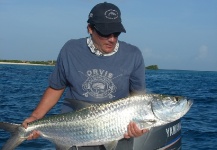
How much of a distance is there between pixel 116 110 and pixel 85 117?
37 centimetres

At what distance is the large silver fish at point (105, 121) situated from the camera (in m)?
4.53

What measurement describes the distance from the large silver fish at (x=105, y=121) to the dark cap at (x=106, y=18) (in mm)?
811

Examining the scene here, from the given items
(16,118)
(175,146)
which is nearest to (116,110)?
(175,146)

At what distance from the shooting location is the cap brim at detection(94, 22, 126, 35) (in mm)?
4543

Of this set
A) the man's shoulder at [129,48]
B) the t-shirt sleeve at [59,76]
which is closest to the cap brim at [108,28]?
the man's shoulder at [129,48]

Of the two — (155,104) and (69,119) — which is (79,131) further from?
(155,104)

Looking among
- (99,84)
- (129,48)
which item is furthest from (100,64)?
(129,48)

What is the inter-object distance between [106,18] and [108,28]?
0.12 m

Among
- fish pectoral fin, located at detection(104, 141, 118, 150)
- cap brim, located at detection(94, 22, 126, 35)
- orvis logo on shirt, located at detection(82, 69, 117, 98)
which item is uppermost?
cap brim, located at detection(94, 22, 126, 35)

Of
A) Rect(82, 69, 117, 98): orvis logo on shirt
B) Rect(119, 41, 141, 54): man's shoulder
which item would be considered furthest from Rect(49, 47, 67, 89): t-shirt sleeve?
Rect(119, 41, 141, 54): man's shoulder

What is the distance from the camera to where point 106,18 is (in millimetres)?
4590

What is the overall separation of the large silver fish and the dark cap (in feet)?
2.66

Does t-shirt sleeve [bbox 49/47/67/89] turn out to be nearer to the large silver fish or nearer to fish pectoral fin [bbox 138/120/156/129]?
the large silver fish

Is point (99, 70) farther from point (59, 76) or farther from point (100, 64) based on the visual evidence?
point (59, 76)
